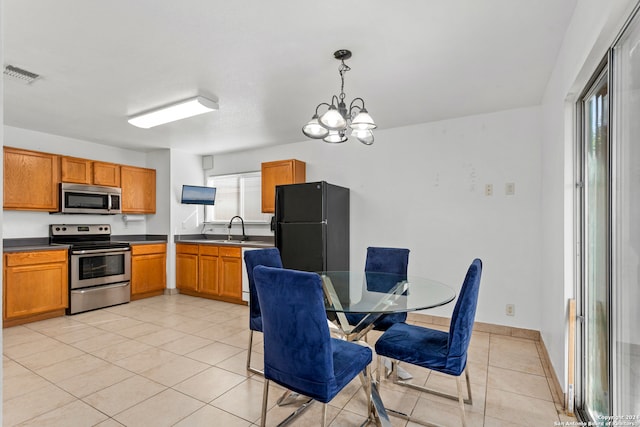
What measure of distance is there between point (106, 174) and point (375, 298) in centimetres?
462

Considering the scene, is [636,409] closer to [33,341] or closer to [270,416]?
[270,416]

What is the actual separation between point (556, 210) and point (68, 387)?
153 inches

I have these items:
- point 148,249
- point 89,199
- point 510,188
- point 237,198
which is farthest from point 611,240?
point 89,199

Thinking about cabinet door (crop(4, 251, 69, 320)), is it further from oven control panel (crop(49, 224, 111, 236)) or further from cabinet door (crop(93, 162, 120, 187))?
cabinet door (crop(93, 162, 120, 187))

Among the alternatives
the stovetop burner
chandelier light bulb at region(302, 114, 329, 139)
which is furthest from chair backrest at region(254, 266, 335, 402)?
the stovetop burner

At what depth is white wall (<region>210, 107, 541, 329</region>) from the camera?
138 inches

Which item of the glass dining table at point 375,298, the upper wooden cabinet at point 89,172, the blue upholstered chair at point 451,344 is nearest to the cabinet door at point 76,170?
the upper wooden cabinet at point 89,172

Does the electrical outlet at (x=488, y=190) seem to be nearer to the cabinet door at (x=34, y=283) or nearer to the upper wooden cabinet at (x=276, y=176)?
the upper wooden cabinet at (x=276, y=176)

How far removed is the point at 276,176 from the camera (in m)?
4.86

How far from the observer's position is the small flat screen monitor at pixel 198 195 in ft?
18.4

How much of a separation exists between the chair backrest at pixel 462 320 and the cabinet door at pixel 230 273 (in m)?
3.54

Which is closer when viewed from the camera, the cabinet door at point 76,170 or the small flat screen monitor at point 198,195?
the cabinet door at point 76,170

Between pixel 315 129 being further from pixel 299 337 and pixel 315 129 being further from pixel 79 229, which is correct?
pixel 79 229

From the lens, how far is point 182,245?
18.2ft
